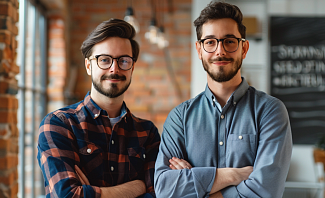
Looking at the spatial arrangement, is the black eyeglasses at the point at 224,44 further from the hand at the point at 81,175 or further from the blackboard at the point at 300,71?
the blackboard at the point at 300,71

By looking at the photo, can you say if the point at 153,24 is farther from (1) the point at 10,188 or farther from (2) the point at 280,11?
(1) the point at 10,188

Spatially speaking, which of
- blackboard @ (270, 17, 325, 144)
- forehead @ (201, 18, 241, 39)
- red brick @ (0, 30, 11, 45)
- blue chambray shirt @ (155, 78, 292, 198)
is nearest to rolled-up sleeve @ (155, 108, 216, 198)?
blue chambray shirt @ (155, 78, 292, 198)

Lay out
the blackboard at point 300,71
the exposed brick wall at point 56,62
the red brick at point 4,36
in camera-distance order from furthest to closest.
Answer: the exposed brick wall at point 56,62
the blackboard at point 300,71
the red brick at point 4,36

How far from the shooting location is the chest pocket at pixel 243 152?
1.36 m

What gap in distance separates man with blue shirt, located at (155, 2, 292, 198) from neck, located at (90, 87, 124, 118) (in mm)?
295

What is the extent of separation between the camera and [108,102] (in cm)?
161

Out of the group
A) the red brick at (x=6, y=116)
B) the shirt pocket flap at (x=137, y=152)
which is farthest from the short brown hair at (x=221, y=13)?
the red brick at (x=6, y=116)

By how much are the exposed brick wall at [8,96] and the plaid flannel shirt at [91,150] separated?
1.50 feet

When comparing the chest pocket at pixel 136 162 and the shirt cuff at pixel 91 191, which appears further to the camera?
the chest pocket at pixel 136 162

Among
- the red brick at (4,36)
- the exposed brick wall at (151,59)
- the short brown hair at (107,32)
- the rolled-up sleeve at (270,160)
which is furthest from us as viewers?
the exposed brick wall at (151,59)

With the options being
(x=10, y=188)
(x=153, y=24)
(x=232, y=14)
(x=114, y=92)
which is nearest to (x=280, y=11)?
(x=153, y=24)

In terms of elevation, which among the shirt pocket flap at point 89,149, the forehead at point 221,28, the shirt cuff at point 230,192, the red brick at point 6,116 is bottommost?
the shirt cuff at point 230,192

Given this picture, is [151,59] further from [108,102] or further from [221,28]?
[221,28]

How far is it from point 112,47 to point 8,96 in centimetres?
73
